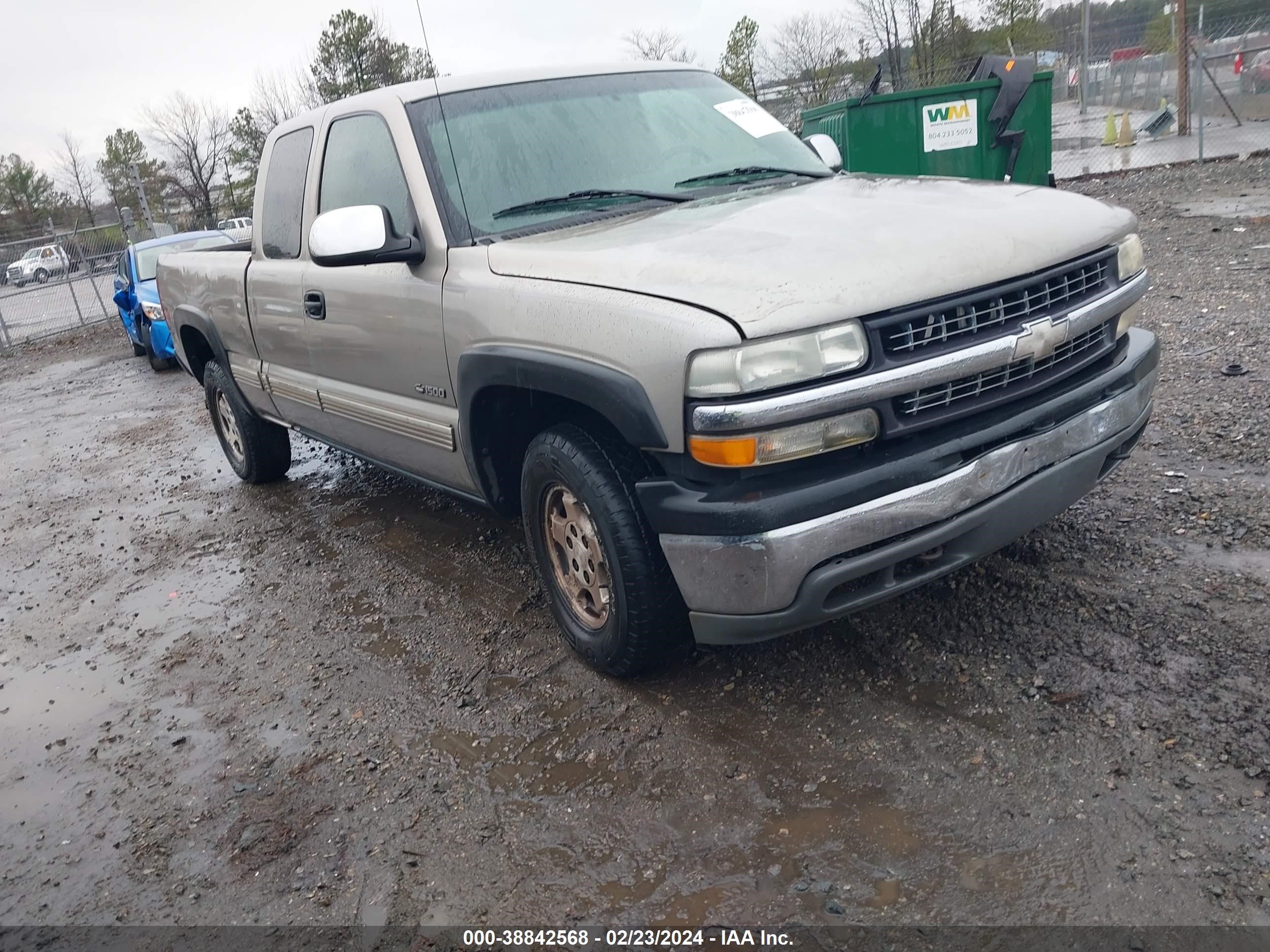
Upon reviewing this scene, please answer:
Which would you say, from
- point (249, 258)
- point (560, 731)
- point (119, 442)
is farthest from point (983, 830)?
point (119, 442)

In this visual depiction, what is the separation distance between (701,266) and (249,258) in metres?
3.22

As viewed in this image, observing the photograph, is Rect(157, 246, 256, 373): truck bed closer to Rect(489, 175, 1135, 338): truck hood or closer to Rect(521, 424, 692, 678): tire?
Rect(489, 175, 1135, 338): truck hood

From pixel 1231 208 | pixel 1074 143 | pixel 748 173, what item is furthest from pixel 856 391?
pixel 1074 143

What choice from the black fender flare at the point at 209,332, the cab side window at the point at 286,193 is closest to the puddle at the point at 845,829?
the cab side window at the point at 286,193

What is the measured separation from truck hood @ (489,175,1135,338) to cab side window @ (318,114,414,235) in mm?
640

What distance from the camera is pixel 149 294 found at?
12258 mm

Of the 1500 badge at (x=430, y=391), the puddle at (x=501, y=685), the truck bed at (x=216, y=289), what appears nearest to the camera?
the puddle at (x=501, y=685)

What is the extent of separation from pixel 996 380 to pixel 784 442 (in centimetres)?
69

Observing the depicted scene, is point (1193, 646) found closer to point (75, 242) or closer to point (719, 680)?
point (719, 680)

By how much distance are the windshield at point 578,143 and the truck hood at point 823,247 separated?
0.23 metres

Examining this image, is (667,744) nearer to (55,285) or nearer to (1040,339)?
(1040,339)

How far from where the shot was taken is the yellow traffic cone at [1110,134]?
20.4 meters

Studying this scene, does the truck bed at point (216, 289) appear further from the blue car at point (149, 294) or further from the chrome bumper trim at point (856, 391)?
the blue car at point (149, 294)

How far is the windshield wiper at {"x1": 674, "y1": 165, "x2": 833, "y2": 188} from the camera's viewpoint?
3.76 meters
